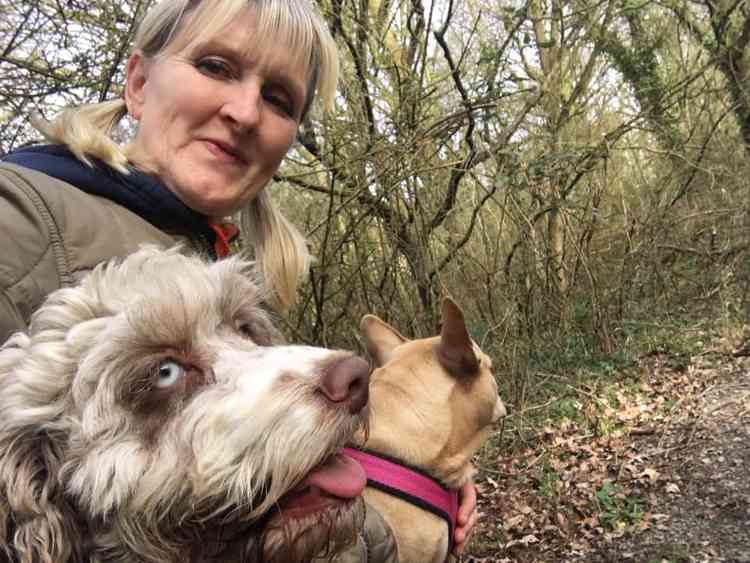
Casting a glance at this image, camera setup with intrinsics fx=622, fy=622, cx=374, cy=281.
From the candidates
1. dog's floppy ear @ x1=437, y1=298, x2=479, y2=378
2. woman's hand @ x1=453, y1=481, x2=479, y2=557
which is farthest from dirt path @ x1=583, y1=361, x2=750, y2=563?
dog's floppy ear @ x1=437, y1=298, x2=479, y2=378

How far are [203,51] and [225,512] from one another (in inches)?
63.8

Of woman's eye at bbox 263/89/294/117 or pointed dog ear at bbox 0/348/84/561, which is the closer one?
pointed dog ear at bbox 0/348/84/561

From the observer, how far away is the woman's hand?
3342 mm

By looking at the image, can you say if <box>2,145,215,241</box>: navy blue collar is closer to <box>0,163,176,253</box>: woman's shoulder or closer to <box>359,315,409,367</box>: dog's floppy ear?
<box>0,163,176,253</box>: woman's shoulder

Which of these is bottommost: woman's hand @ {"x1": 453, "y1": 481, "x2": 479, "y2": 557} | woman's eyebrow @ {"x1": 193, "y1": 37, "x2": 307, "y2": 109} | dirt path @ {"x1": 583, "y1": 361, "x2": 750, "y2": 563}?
dirt path @ {"x1": 583, "y1": 361, "x2": 750, "y2": 563}

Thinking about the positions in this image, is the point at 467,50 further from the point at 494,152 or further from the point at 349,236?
the point at 349,236

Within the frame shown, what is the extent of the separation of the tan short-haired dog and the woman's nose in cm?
138

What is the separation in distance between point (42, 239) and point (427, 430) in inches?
84.9

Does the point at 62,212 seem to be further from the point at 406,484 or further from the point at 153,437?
the point at 406,484

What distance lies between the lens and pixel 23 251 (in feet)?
5.25

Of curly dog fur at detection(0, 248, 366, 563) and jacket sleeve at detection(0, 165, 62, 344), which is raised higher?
jacket sleeve at detection(0, 165, 62, 344)

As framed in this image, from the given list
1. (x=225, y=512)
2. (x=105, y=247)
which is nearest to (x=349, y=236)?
(x=105, y=247)

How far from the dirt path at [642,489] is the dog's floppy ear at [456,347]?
190 centimetres

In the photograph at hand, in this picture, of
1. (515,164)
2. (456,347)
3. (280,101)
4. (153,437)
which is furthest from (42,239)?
(515,164)
